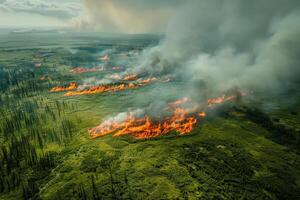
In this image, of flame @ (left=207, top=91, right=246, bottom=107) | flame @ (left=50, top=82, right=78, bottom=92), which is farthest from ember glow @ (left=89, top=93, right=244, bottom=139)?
flame @ (left=50, top=82, right=78, bottom=92)

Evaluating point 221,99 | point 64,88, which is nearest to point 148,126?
point 221,99

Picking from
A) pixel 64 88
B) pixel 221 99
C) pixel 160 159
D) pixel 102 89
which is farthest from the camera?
pixel 64 88

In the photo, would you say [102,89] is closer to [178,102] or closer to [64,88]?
[64,88]

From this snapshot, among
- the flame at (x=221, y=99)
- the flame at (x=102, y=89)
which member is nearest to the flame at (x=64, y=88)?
the flame at (x=102, y=89)

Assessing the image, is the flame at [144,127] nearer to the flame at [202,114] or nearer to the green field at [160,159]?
the green field at [160,159]

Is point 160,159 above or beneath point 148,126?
beneath

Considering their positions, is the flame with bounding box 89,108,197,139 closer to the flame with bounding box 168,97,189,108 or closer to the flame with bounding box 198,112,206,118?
the flame with bounding box 198,112,206,118

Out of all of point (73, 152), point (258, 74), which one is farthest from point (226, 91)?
A: point (73, 152)

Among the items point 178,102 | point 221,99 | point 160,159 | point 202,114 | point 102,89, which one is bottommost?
point 102,89
